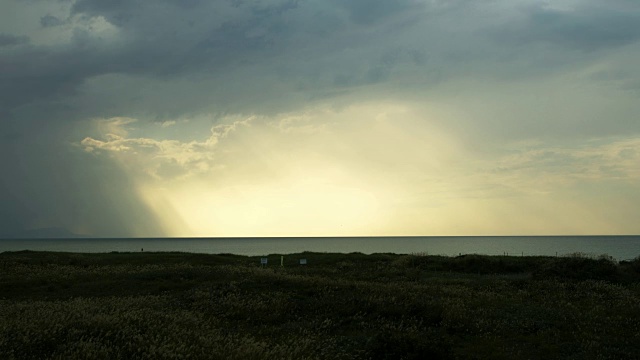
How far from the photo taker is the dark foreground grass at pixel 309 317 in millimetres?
13211

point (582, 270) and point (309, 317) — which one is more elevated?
point (582, 270)

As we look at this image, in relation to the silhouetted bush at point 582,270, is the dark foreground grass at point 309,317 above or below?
below

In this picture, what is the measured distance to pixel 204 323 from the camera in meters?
17.0

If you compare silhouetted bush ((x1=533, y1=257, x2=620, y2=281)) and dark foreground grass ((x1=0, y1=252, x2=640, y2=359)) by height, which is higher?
silhouetted bush ((x1=533, y1=257, x2=620, y2=281))

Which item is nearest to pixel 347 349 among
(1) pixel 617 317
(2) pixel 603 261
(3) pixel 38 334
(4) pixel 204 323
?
(4) pixel 204 323

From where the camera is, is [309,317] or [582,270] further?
[582,270]

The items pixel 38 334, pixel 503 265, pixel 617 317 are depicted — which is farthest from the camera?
pixel 503 265

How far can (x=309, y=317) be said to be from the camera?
19734 millimetres

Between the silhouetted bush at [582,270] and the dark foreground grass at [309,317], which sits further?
the silhouetted bush at [582,270]

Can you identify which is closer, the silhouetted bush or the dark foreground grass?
the dark foreground grass

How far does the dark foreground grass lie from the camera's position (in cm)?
1321

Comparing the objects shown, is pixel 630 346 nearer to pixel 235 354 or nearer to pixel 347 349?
pixel 347 349

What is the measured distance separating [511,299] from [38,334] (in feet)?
67.7

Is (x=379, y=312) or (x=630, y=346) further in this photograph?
(x=379, y=312)
